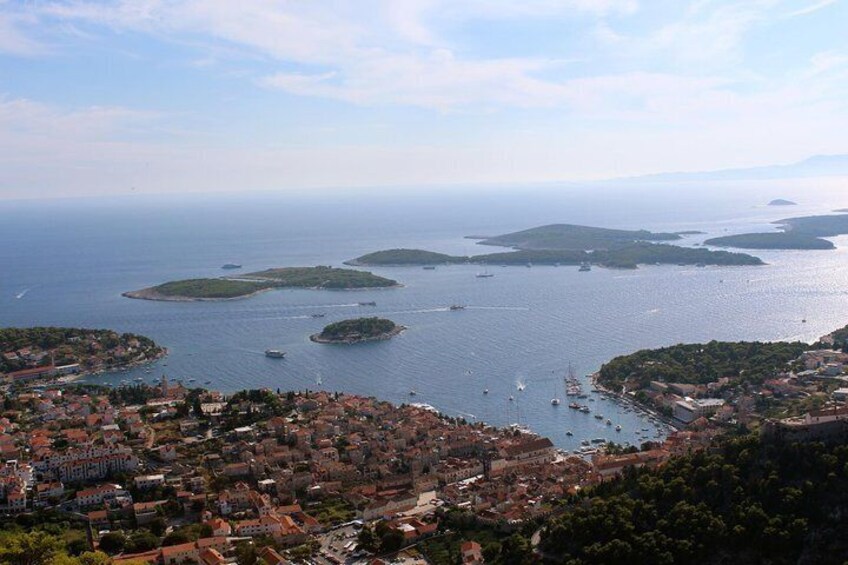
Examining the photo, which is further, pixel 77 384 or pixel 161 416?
pixel 77 384

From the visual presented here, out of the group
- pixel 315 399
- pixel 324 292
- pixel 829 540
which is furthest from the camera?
pixel 324 292

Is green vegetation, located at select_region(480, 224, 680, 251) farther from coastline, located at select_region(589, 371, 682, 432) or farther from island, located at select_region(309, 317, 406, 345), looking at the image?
coastline, located at select_region(589, 371, 682, 432)

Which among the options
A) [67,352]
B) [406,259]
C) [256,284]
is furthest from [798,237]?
[67,352]

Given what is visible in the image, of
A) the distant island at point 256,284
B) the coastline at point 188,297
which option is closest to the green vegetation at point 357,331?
the coastline at point 188,297

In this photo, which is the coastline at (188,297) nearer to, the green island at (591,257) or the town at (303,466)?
the green island at (591,257)

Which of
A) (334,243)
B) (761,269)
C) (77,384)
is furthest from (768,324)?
(334,243)

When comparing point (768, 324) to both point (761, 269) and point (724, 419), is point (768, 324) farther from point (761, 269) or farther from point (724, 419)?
point (761, 269)

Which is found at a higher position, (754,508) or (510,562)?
(754,508)
